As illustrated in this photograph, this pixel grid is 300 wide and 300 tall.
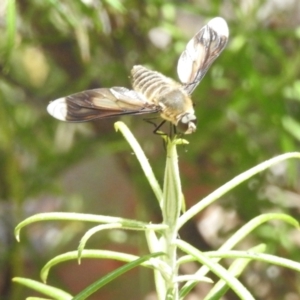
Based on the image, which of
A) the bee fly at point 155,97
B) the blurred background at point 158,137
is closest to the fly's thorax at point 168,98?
the bee fly at point 155,97

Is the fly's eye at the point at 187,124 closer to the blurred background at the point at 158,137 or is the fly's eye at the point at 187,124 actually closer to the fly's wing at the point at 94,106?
the fly's wing at the point at 94,106

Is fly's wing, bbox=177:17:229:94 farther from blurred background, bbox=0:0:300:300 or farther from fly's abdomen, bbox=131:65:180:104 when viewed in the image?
blurred background, bbox=0:0:300:300

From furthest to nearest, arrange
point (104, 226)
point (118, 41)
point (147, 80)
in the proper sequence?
point (118, 41) → point (147, 80) → point (104, 226)

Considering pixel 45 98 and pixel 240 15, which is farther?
pixel 45 98

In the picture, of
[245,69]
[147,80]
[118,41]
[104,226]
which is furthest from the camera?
[118,41]

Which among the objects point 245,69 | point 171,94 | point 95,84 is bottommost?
point 171,94

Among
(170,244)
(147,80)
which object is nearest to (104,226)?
(170,244)

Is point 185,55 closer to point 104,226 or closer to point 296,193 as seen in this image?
point 104,226

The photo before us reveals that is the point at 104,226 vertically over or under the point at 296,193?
under
